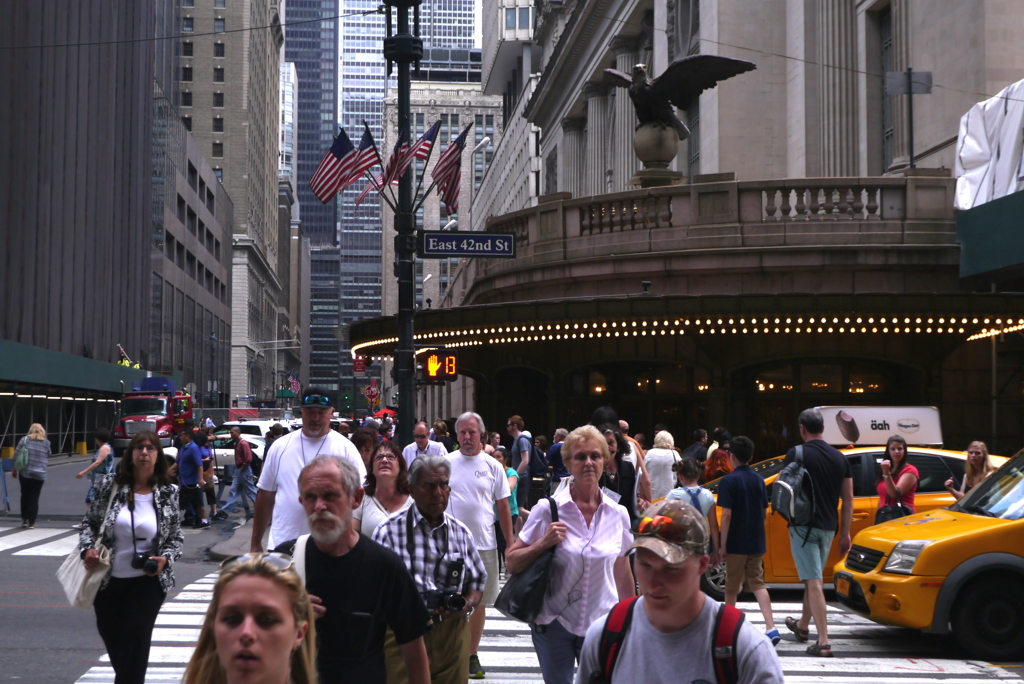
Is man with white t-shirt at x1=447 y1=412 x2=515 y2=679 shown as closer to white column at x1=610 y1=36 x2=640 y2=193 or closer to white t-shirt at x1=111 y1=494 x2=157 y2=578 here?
white t-shirt at x1=111 y1=494 x2=157 y2=578

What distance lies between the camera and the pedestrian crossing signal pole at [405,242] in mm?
14391

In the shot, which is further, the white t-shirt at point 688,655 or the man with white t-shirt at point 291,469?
the man with white t-shirt at point 291,469

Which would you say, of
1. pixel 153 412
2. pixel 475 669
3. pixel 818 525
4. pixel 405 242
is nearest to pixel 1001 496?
pixel 818 525

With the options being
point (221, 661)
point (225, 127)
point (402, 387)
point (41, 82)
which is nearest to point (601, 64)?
point (41, 82)

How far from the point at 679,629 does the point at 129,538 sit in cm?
444

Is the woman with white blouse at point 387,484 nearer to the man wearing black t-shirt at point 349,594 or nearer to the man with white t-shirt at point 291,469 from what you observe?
the man with white t-shirt at point 291,469

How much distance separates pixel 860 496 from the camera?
12.4 meters

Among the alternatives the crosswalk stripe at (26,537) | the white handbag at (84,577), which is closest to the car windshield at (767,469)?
the white handbag at (84,577)

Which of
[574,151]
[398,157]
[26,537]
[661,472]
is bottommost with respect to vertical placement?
[26,537]

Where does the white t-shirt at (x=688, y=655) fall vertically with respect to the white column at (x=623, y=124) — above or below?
below

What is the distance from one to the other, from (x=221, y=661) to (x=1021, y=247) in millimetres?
19726

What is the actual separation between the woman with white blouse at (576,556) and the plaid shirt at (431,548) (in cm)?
22

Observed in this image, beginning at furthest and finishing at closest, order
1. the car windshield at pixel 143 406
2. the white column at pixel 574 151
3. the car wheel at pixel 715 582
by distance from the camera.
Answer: the white column at pixel 574 151 < the car windshield at pixel 143 406 < the car wheel at pixel 715 582

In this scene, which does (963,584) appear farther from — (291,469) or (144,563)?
(144,563)
